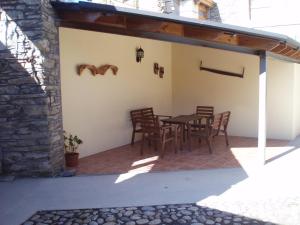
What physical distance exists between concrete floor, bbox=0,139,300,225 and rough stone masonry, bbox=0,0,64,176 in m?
0.40

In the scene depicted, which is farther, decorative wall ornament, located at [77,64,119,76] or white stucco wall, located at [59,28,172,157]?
decorative wall ornament, located at [77,64,119,76]

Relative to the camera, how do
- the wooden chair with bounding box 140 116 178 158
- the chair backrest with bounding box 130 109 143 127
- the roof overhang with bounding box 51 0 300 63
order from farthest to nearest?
the chair backrest with bounding box 130 109 143 127 < the wooden chair with bounding box 140 116 178 158 < the roof overhang with bounding box 51 0 300 63

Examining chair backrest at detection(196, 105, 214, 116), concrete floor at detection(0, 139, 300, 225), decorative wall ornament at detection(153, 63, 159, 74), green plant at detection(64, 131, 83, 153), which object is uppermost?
decorative wall ornament at detection(153, 63, 159, 74)

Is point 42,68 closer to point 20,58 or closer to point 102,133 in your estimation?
point 20,58

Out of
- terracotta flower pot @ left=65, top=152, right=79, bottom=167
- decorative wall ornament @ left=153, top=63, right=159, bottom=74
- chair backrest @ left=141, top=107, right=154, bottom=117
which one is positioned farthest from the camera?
decorative wall ornament @ left=153, top=63, right=159, bottom=74

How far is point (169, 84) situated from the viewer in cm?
1089

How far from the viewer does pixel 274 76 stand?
9.29 metres

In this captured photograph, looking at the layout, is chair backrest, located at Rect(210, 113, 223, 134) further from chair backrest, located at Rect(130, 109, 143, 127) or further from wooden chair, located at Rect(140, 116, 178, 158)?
chair backrest, located at Rect(130, 109, 143, 127)

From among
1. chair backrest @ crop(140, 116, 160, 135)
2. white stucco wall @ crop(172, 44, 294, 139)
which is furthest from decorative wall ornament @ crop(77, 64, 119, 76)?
white stucco wall @ crop(172, 44, 294, 139)

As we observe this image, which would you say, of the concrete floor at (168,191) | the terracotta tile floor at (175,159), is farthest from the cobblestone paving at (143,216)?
the terracotta tile floor at (175,159)

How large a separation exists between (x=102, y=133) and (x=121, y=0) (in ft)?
14.4

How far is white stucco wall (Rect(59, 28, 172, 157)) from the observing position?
7.12 metres

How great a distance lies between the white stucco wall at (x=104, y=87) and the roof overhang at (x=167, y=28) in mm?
1023

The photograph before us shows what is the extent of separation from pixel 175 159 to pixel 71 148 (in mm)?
2085
